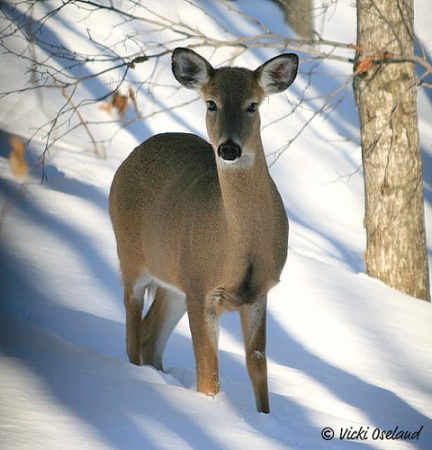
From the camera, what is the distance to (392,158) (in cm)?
976

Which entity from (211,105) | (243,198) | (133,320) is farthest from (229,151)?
(133,320)

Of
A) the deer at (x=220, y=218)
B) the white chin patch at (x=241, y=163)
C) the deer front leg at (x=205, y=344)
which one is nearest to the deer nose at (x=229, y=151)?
the deer at (x=220, y=218)

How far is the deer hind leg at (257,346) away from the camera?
5.64 meters

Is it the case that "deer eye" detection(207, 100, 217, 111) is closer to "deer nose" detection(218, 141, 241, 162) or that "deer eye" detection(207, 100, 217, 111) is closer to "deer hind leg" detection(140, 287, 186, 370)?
"deer nose" detection(218, 141, 241, 162)

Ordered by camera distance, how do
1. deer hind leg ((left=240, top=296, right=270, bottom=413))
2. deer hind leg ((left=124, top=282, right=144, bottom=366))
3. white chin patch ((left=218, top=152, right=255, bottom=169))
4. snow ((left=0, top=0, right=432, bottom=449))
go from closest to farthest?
snow ((left=0, top=0, right=432, bottom=449)) → white chin patch ((left=218, top=152, right=255, bottom=169)) → deer hind leg ((left=240, top=296, right=270, bottom=413)) → deer hind leg ((left=124, top=282, right=144, bottom=366))

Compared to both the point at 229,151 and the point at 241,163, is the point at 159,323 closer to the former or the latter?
the point at 241,163

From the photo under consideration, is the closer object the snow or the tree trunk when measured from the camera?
the snow

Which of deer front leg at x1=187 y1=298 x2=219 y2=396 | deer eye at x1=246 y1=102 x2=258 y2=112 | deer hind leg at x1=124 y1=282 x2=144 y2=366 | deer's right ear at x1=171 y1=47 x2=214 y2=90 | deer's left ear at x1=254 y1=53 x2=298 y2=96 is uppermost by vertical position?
deer's left ear at x1=254 y1=53 x2=298 y2=96

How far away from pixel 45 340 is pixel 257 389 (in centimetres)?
125

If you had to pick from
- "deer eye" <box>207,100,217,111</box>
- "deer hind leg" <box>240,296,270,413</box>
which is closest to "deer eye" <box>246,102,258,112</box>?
"deer eye" <box>207,100,217,111</box>

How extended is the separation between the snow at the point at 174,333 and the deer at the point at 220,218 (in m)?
0.41

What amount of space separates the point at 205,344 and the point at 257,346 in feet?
1.21

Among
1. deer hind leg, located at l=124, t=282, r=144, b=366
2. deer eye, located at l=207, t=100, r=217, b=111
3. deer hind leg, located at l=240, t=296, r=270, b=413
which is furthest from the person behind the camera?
deer hind leg, located at l=124, t=282, r=144, b=366

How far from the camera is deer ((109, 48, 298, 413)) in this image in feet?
17.6
